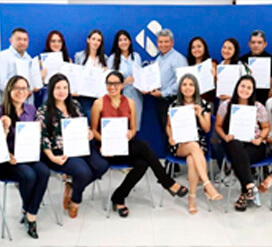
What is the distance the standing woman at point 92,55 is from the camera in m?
4.42

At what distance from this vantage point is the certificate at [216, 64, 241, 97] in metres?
4.25

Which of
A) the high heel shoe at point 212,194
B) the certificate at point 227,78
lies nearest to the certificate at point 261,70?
the certificate at point 227,78

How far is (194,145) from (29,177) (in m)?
1.57

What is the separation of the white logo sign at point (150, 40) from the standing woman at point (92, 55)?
680 mm

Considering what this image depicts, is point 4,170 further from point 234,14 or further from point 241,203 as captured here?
point 234,14

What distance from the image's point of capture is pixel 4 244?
308 centimetres

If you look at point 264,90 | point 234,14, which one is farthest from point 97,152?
point 234,14

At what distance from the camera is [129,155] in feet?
12.0

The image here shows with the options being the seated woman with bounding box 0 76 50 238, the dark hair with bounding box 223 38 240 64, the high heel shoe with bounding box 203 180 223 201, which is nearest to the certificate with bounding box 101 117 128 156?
the seated woman with bounding box 0 76 50 238

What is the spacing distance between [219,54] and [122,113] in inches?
75.7

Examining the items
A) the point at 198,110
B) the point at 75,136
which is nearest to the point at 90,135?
the point at 75,136

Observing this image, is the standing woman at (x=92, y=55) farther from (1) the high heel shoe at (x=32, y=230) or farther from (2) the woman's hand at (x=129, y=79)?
(1) the high heel shoe at (x=32, y=230)

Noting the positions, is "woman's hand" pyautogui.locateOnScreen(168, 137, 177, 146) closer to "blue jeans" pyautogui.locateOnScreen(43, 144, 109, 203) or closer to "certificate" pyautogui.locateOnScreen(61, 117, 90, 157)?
"blue jeans" pyautogui.locateOnScreen(43, 144, 109, 203)

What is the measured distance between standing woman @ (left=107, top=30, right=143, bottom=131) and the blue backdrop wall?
1.43 feet
